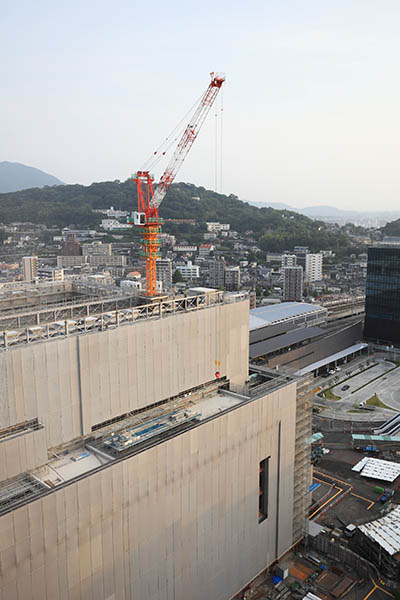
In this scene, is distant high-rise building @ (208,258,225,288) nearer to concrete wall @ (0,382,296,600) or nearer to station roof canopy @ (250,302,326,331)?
station roof canopy @ (250,302,326,331)

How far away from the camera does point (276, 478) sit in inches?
752

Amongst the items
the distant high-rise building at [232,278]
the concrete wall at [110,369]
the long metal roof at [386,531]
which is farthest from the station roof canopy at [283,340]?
the distant high-rise building at [232,278]

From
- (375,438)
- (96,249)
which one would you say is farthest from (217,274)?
(375,438)

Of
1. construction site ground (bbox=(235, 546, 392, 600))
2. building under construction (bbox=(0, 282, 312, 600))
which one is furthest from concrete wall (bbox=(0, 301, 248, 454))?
construction site ground (bbox=(235, 546, 392, 600))

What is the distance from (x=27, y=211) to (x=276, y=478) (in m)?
161

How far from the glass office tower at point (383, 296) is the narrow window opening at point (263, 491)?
122 feet

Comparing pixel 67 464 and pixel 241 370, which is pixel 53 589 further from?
pixel 241 370

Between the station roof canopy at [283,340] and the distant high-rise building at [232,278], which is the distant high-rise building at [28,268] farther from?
the station roof canopy at [283,340]

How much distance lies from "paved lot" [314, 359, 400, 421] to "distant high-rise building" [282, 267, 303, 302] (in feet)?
139

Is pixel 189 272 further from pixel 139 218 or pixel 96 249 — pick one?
pixel 139 218

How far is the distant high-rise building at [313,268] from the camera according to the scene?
116m

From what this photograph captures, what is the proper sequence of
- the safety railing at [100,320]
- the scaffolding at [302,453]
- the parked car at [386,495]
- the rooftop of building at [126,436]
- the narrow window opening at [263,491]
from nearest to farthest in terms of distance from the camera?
the rooftop of building at [126,436]
the safety railing at [100,320]
the narrow window opening at [263,491]
the scaffolding at [302,453]
the parked car at [386,495]

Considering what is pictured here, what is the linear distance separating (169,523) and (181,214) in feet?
525

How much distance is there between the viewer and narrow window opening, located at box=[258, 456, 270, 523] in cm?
1869
